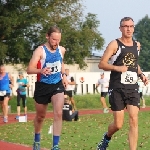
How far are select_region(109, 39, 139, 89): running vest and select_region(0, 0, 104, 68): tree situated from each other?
1033 inches

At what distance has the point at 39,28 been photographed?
1519 inches

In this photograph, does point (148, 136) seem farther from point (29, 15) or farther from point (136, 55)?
point (29, 15)

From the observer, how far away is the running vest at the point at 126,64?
31.1 feet

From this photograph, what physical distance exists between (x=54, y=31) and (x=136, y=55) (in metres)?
1.48

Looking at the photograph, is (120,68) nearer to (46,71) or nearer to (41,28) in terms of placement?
(46,71)

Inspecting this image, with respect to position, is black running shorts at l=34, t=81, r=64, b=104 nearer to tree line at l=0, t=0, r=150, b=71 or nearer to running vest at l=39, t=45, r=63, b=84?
running vest at l=39, t=45, r=63, b=84

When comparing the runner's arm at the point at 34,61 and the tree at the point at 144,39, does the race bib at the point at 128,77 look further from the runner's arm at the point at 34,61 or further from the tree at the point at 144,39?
the tree at the point at 144,39

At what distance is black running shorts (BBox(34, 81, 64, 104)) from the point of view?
33.8 ft

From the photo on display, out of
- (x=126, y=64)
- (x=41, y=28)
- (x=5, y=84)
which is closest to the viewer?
(x=126, y=64)

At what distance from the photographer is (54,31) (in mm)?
10031

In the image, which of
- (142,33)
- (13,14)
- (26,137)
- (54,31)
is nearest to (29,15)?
(13,14)

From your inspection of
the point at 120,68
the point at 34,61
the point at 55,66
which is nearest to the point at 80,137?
the point at 55,66

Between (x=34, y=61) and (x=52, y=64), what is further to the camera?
(x=52, y=64)

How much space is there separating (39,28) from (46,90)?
2854 cm
